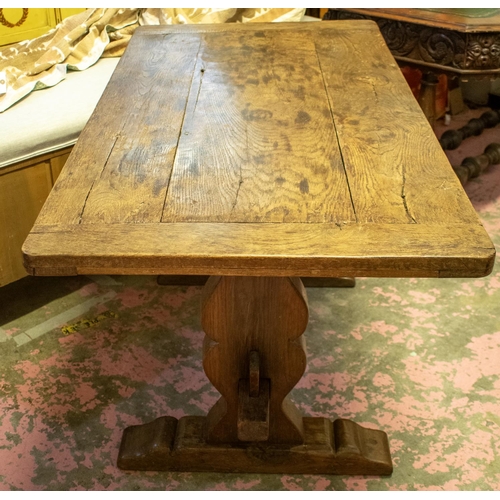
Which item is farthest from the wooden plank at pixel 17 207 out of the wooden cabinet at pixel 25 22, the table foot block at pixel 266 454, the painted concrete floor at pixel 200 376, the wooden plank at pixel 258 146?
the wooden cabinet at pixel 25 22

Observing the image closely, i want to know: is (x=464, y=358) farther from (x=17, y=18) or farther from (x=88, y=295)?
(x=17, y=18)

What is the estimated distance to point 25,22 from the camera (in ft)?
8.13

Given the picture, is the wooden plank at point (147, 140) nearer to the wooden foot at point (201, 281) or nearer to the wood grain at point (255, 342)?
the wood grain at point (255, 342)

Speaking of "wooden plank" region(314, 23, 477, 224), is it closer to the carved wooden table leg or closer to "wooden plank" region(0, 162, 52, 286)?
the carved wooden table leg

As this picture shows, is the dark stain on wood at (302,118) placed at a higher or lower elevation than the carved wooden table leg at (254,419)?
higher

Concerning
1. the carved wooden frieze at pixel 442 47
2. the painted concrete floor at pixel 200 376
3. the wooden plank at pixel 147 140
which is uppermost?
the wooden plank at pixel 147 140

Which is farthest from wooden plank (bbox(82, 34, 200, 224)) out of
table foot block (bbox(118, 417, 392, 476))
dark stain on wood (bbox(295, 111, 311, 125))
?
table foot block (bbox(118, 417, 392, 476))

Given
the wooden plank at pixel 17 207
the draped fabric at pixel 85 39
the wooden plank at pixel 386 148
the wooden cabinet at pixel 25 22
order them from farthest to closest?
the wooden cabinet at pixel 25 22 → the draped fabric at pixel 85 39 → the wooden plank at pixel 17 207 → the wooden plank at pixel 386 148

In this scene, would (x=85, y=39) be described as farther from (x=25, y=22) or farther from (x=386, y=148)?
(x=386, y=148)

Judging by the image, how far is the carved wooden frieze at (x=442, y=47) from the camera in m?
1.88

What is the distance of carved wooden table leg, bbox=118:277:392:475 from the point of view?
1180 millimetres

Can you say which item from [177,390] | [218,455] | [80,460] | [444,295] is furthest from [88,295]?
[444,295]

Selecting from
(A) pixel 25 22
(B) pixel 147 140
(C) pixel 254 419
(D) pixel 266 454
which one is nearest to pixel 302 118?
(B) pixel 147 140

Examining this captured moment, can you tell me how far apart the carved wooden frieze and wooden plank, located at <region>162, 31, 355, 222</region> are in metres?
0.48
